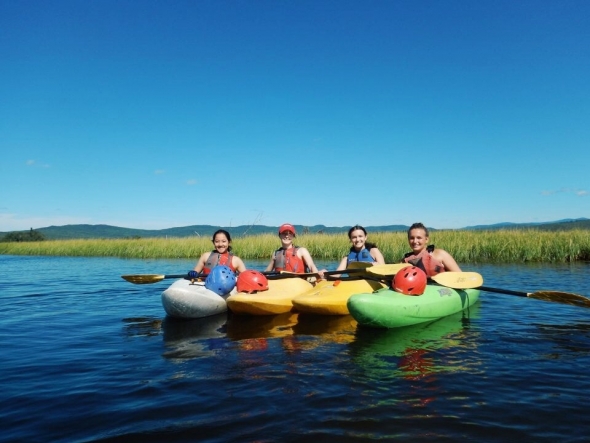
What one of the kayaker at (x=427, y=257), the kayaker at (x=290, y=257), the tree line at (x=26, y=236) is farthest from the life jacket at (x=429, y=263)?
the tree line at (x=26, y=236)

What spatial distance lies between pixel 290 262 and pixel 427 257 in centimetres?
240

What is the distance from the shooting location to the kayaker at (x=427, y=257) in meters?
7.02

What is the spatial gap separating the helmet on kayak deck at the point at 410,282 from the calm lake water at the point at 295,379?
51cm

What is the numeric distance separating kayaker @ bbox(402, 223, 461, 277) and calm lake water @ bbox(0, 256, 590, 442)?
82 cm

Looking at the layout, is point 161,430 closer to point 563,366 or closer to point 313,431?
point 313,431

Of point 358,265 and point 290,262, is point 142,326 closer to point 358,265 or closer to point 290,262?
point 290,262

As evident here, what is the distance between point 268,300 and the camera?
6.41 metres

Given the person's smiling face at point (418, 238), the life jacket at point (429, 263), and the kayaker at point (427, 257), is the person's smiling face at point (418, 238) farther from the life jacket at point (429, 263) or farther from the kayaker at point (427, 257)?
the life jacket at point (429, 263)

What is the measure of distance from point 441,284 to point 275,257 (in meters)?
3.04

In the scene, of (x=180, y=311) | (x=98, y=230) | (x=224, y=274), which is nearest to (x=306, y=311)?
(x=224, y=274)

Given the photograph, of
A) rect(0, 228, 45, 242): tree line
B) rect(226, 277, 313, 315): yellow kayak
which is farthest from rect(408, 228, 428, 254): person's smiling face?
rect(0, 228, 45, 242): tree line

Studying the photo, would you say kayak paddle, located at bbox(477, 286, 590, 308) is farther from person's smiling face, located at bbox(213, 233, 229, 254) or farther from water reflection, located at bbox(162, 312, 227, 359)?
person's smiling face, located at bbox(213, 233, 229, 254)

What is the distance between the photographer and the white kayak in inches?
258

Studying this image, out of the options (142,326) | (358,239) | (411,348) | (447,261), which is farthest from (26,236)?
(411,348)
